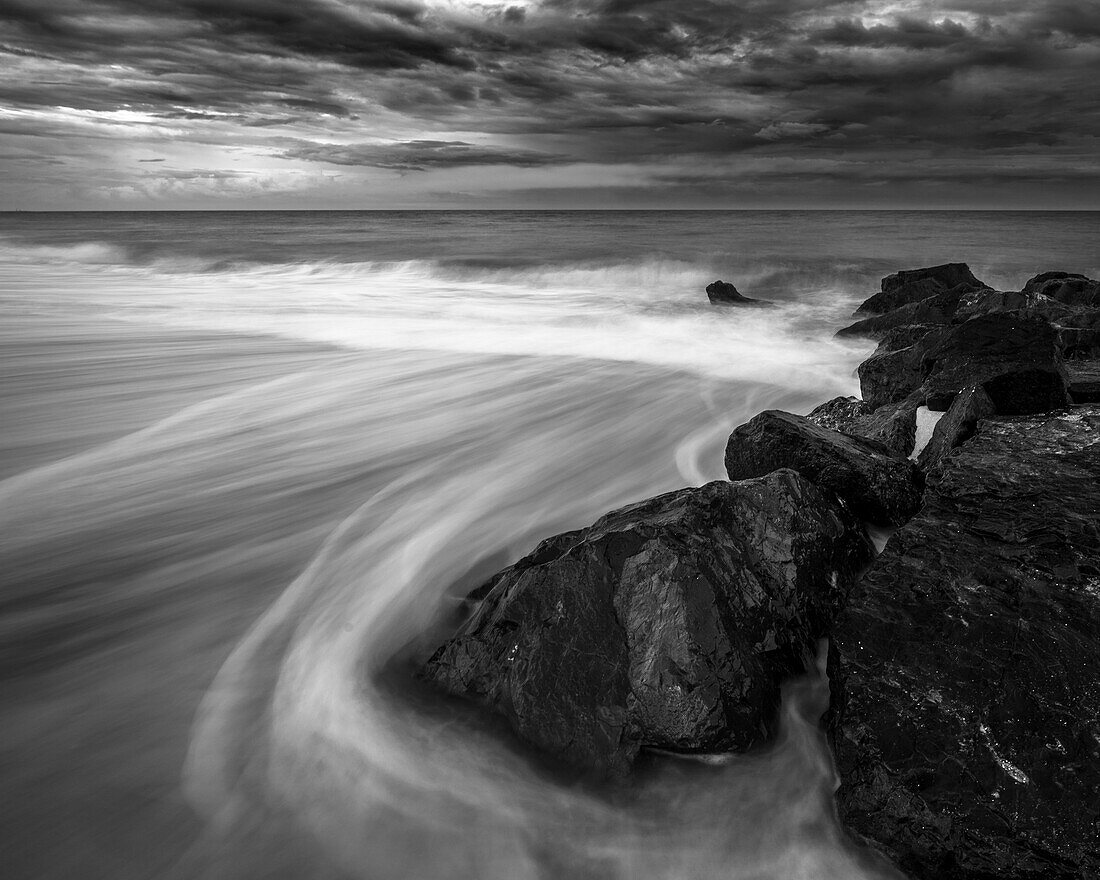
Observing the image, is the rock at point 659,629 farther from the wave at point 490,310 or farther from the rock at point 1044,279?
the rock at point 1044,279

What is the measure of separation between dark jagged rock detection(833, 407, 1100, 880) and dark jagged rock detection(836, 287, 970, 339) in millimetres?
7552

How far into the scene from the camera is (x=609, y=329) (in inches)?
456

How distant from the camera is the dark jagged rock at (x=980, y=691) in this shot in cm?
196

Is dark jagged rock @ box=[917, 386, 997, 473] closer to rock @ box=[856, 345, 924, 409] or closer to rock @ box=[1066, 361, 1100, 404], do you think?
rock @ box=[1066, 361, 1100, 404]

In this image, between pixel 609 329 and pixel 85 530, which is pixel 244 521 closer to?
pixel 85 530

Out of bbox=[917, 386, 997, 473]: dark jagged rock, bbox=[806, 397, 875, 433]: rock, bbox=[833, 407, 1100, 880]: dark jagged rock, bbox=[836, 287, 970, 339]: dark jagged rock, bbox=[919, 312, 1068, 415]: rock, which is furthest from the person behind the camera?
bbox=[836, 287, 970, 339]: dark jagged rock

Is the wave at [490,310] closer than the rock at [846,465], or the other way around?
the rock at [846,465]

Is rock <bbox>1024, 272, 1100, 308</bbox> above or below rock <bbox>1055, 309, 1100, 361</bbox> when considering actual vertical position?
below

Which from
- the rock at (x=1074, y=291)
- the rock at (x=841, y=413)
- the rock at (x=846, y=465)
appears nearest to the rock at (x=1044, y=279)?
the rock at (x=1074, y=291)

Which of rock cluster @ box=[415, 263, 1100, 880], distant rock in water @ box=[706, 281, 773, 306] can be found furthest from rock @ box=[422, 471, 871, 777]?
distant rock in water @ box=[706, 281, 773, 306]

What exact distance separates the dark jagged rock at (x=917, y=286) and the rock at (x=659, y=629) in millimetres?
10449

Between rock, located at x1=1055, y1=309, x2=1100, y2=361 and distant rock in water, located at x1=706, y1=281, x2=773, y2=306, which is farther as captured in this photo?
distant rock in water, located at x1=706, y1=281, x2=773, y2=306

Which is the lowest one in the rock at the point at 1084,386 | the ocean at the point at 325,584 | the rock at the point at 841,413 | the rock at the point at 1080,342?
the ocean at the point at 325,584

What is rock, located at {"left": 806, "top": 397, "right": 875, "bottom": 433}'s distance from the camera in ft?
16.9
